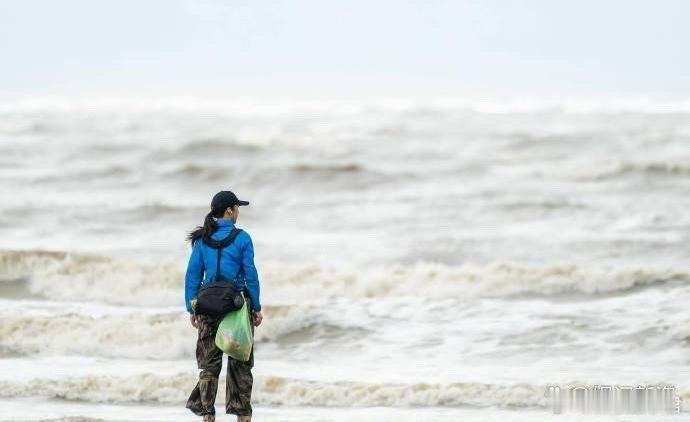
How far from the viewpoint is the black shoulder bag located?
6938mm

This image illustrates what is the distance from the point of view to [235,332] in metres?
6.97

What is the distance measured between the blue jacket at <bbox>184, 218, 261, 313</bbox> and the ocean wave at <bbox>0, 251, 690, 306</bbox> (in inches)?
295

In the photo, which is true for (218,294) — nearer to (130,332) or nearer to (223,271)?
(223,271)

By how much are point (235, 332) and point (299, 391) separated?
2673 millimetres

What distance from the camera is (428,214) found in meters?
22.5

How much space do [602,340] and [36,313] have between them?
6.16m

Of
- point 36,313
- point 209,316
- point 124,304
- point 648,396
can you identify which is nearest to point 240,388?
point 209,316

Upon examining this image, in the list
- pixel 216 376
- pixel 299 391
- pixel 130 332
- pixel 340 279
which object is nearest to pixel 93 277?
pixel 340 279

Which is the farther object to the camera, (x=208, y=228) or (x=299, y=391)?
(x=299, y=391)

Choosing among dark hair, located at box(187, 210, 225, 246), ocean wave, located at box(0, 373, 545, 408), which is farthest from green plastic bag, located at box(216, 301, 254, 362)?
ocean wave, located at box(0, 373, 545, 408)

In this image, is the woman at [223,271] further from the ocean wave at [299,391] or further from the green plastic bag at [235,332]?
the ocean wave at [299,391]

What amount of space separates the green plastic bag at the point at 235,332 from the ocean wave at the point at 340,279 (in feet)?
24.8

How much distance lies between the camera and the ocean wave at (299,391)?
9.21 m

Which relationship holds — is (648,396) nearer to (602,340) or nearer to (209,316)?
(602,340)
